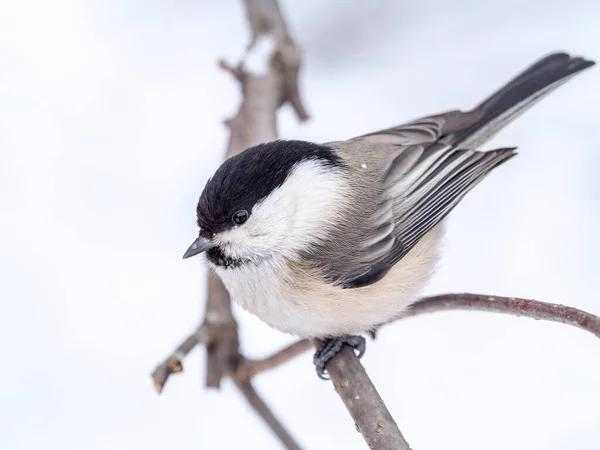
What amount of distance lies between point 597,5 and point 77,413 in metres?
2.74

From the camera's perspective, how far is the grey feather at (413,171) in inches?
72.2

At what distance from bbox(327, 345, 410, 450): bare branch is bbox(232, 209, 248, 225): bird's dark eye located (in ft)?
1.22

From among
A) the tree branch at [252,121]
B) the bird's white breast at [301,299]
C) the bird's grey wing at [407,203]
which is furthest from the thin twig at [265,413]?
the bird's grey wing at [407,203]

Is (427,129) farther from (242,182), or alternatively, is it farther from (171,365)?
(171,365)

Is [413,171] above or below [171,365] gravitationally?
above

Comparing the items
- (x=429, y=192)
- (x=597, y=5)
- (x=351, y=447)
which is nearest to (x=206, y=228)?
(x=429, y=192)

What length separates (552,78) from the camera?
2.12 meters

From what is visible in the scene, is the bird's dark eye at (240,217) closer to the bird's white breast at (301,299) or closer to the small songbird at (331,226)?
the small songbird at (331,226)

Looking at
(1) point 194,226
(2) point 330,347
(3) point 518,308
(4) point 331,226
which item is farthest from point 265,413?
(1) point 194,226

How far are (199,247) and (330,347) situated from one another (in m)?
0.38

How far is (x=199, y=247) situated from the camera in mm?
1690

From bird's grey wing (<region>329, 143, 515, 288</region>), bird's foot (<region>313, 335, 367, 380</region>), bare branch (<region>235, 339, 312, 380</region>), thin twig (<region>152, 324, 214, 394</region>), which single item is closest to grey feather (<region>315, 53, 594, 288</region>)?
bird's grey wing (<region>329, 143, 515, 288</region>)

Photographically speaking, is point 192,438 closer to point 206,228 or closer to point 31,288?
point 31,288

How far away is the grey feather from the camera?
1.83 meters
